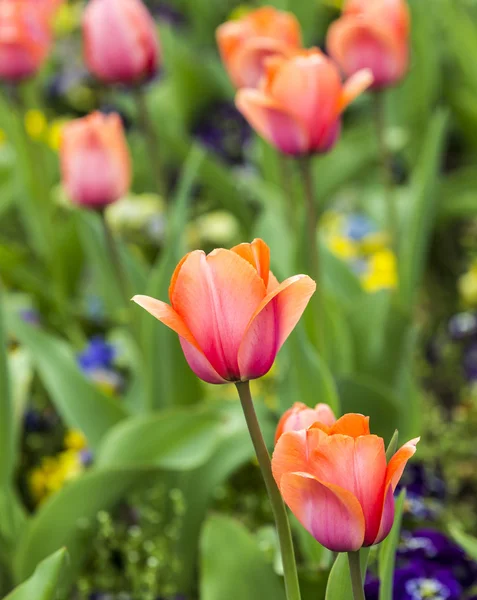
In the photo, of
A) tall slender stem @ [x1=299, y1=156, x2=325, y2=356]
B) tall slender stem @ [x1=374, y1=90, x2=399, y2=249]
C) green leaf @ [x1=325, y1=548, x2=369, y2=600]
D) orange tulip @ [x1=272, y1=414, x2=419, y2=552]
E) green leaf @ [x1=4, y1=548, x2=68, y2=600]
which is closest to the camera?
orange tulip @ [x1=272, y1=414, x2=419, y2=552]

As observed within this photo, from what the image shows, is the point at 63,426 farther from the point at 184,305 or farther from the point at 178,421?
the point at 184,305

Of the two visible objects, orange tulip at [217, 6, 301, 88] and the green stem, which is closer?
the green stem

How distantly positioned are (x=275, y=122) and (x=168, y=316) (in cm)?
56

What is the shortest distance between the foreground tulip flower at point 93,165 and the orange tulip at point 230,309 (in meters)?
0.76

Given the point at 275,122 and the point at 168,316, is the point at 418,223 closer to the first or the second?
the point at 275,122

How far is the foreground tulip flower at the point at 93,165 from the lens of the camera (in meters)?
1.37

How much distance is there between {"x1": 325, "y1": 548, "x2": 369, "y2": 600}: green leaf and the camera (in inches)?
28.4

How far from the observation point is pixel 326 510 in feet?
2.03

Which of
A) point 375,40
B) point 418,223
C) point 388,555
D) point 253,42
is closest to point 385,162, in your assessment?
point 418,223

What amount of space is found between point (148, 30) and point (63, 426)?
32.4 inches

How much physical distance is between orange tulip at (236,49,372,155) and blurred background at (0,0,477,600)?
226 millimetres

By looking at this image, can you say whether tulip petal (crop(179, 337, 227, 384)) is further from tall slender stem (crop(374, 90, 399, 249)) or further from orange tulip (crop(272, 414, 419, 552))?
tall slender stem (crop(374, 90, 399, 249))

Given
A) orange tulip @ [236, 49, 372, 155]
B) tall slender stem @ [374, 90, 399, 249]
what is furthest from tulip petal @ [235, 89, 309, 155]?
tall slender stem @ [374, 90, 399, 249]

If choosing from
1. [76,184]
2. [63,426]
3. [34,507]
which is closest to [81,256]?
[63,426]
